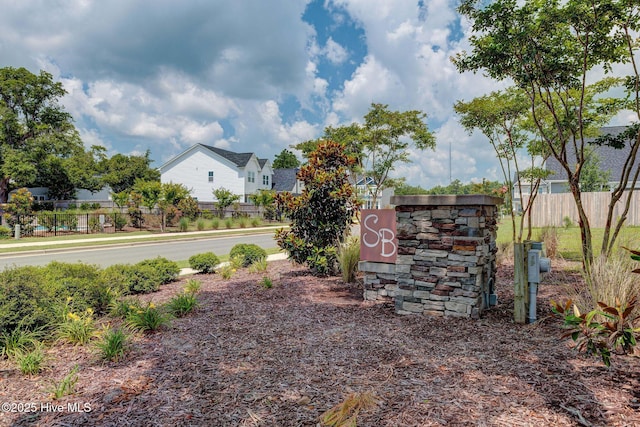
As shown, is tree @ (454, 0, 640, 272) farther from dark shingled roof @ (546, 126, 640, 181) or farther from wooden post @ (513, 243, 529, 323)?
dark shingled roof @ (546, 126, 640, 181)

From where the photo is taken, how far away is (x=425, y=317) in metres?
4.56

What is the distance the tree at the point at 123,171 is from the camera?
45.4m

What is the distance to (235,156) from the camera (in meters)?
39.8

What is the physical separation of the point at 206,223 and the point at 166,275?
19794 mm

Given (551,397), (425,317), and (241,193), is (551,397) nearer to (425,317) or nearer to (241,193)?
(425,317)

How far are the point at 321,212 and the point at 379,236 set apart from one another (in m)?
2.02

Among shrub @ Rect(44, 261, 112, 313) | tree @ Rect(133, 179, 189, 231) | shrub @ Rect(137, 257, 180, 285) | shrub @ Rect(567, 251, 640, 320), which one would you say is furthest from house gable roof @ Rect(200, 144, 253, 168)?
shrub @ Rect(567, 251, 640, 320)

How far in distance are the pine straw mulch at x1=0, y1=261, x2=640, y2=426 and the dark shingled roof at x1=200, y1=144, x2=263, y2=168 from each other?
35.0 meters

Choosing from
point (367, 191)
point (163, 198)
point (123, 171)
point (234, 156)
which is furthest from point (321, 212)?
point (123, 171)

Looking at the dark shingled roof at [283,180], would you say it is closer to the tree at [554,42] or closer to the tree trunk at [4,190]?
the tree trunk at [4,190]

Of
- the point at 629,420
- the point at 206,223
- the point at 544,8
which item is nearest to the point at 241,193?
the point at 206,223

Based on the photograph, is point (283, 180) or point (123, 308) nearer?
point (123, 308)

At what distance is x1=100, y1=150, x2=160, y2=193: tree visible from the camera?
45.4m

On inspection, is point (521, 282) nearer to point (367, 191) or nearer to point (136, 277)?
point (136, 277)
